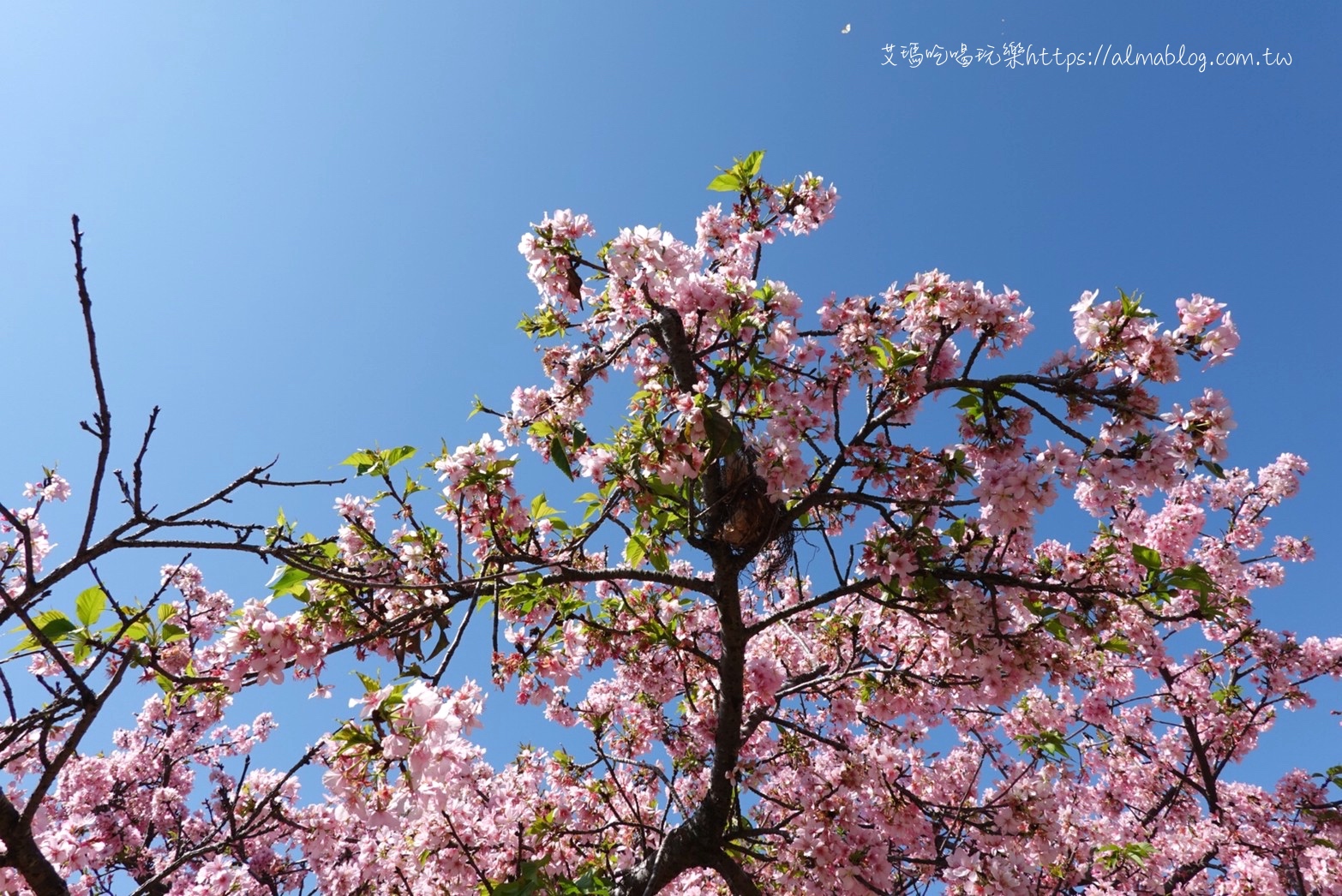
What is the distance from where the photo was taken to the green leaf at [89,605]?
296 cm

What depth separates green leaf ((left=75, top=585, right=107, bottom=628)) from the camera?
2.96 m

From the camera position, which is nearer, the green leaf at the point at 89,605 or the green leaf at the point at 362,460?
the green leaf at the point at 89,605

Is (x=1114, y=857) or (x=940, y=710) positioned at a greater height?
(x=940, y=710)

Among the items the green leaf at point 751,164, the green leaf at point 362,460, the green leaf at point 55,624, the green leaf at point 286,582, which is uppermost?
the green leaf at point 751,164

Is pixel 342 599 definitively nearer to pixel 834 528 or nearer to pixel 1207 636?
pixel 834 528

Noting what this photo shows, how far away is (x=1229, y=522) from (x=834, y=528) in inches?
334

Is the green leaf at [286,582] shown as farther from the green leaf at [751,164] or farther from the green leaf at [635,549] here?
the green leaf at [751,164]

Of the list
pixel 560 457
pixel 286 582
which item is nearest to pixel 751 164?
pixel 560 457

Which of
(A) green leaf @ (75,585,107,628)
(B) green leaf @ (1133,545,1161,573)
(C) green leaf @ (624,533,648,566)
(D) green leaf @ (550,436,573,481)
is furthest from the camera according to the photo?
(C) green leaf @ (624,533,648,566)

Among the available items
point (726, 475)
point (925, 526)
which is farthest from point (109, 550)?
point (925, 526)

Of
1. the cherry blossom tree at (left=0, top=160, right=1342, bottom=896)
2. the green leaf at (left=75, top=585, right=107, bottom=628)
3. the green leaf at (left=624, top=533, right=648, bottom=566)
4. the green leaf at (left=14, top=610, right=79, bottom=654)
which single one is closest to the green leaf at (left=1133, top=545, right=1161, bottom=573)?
the cherry blossom tree at (left=0, top=160, right=1342, bottom=896)

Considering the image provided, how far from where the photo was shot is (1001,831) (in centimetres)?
445

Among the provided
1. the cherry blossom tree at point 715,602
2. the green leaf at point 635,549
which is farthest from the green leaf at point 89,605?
the green leaf at point 635,549

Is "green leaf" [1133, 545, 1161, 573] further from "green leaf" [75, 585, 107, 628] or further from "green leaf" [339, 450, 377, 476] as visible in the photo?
"green leaf" [75, 585, 107, 628]
